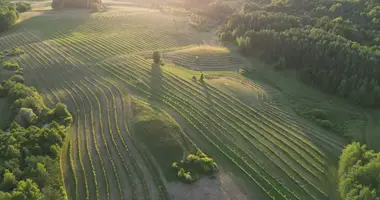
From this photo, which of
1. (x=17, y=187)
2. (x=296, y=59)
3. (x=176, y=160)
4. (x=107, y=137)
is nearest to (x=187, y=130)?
(x=176, y=160)

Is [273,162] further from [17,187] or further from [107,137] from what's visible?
[17,187]

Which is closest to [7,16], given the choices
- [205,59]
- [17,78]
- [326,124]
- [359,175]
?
[17,78]

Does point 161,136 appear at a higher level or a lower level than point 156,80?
lower

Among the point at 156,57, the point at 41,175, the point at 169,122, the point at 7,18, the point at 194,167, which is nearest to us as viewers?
the point at 41,175

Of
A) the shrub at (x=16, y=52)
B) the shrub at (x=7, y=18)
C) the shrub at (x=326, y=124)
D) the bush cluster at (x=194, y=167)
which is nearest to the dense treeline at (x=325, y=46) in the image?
the shrub at (x=326, y=124)

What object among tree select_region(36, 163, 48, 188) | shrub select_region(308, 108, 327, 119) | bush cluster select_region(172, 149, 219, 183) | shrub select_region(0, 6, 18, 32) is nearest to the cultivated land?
bush cluster select_region(172, 149, 219, 183)

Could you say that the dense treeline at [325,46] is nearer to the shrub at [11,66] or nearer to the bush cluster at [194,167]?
the bush cluster at [194,167]

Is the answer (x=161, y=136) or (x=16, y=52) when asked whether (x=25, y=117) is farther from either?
(x=16, y=52)
